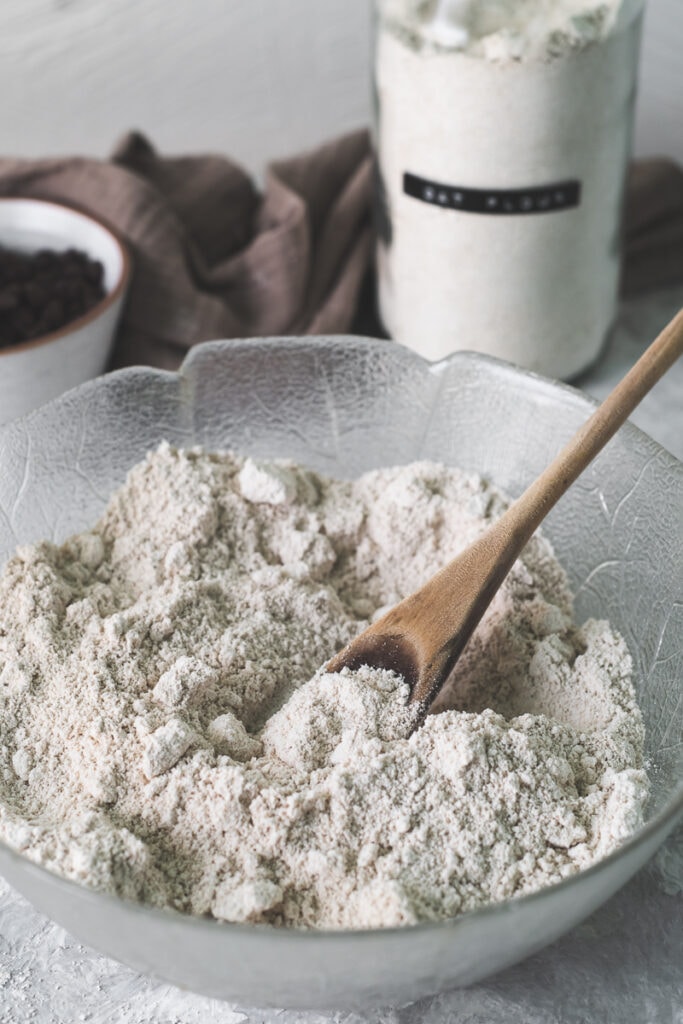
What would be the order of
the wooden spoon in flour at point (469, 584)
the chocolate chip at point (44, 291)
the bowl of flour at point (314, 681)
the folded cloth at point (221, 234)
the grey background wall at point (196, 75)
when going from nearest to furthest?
the bowl of flour at point (314, 681) → the wooden spoon in flour at point (469, 584) → the chocolate chip at point (44, 291) → the folded cloth at point (221, 234) → the grey background wall at point (196, 75)

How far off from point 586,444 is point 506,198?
0.34 m

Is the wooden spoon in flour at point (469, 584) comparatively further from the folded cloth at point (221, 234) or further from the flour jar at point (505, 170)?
the folded cloth at point (221, 234)

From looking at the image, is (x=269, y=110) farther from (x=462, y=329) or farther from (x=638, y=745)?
Result: (x=638, y=745)

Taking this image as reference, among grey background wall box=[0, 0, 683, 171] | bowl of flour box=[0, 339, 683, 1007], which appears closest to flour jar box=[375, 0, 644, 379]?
bowl of flour box=[0, 339, 683, 1007]

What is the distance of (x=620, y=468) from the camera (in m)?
0.84

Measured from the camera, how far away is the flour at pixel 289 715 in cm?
61

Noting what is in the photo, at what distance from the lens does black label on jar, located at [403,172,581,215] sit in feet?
3.34

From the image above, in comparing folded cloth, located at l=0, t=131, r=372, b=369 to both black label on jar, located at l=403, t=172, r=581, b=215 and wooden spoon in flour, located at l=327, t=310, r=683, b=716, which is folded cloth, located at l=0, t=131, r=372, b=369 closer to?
black label on jar, located at l=403, t=172, r=581, b=215

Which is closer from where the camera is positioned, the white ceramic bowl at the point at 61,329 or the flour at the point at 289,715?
the flour at the point at 289,715

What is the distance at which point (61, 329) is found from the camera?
40.8 inches

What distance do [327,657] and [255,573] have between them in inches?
2.8

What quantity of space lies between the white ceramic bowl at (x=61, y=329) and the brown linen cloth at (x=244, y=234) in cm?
3

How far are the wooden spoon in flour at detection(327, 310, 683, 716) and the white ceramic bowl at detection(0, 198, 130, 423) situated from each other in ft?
1.41

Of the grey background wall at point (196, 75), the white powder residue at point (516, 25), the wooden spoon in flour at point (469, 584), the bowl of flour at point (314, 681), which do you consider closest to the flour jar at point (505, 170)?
the white powder residue at point (516, 25)
